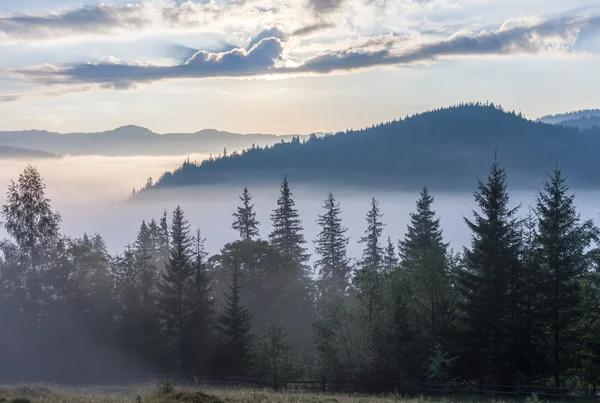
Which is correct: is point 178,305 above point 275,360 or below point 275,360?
above

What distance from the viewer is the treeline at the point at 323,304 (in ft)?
137

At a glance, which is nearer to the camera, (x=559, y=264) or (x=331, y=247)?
(x=559, y=264)

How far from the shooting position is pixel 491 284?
143 feet

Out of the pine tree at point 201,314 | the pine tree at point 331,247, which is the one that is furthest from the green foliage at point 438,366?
the pine tree at point 331,247

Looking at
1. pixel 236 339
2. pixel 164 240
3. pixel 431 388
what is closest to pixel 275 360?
pixel 236 339

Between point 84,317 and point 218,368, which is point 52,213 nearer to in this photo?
point 84,317

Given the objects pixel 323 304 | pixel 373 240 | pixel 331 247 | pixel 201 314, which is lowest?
pixel 323 304

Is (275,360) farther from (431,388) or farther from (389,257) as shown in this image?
(389,257)

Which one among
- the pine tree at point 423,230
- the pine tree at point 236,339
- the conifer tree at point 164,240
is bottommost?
the pine tree at point 236,339

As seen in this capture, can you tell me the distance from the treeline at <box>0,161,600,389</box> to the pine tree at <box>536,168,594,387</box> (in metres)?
0.11

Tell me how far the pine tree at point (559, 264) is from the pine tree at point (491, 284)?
93.0 inches

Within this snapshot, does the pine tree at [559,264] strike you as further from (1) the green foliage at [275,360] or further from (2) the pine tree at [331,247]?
(2) the pine tree at [331,247]

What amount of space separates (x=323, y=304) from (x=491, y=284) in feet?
105

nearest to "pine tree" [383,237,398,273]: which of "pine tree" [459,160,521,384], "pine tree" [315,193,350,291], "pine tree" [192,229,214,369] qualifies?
"pine tree" [315,193,350,291]
